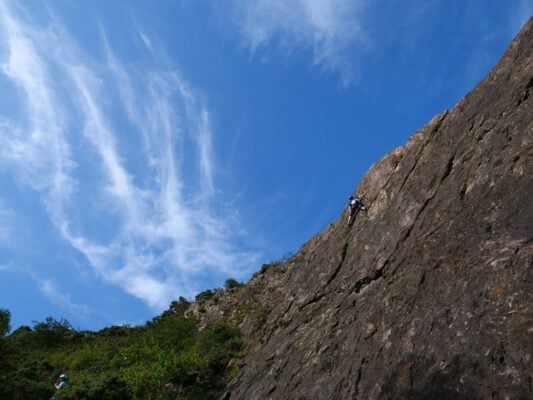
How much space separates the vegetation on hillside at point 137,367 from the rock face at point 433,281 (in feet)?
10.7

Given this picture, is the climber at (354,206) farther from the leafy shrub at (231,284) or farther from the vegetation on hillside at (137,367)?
the leafy shrub at (231,284)

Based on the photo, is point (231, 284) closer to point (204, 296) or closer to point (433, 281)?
point (204, 296)

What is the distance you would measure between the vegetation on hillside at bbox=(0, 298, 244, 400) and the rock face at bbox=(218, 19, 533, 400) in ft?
10.7

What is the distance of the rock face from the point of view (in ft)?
42.1

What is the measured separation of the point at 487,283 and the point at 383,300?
15.4 ft

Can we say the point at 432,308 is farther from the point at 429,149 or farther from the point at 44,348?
the point at 44,348

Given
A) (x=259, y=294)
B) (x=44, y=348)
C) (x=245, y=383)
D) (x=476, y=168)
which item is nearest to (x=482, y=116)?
(x=476, y=168)

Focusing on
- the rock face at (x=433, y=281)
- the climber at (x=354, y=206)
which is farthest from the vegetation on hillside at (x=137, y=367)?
the climber at (x=354, y=206)

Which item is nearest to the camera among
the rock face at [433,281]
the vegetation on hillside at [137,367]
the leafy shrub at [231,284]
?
the rock face at [433,281]

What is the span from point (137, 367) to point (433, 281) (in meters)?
20.2

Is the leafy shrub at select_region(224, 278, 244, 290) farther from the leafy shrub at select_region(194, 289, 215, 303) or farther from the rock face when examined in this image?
the rock face

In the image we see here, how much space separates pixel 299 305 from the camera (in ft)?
87.2

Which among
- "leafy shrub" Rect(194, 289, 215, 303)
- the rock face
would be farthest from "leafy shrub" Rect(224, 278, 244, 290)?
the rock face

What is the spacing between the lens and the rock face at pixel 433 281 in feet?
42.1
